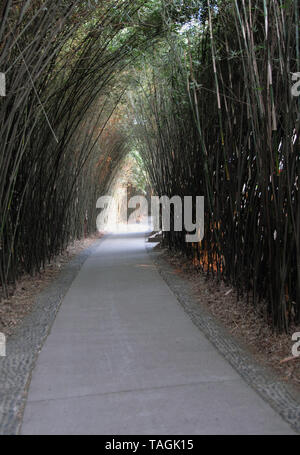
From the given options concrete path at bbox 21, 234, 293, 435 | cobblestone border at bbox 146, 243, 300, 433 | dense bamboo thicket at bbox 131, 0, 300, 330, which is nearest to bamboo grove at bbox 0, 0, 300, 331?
dense bamboo thicket at bbox 131, 0, 300, 330

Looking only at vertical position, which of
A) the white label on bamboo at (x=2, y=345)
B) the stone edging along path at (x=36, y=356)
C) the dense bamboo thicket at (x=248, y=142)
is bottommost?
the white label on bamboo at (x=2, y=345)

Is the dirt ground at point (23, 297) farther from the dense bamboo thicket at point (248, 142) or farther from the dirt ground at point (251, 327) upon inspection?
the dense bamboo thicket at point (248, 142)

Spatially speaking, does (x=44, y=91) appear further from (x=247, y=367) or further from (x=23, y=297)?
(x=247, y=367)

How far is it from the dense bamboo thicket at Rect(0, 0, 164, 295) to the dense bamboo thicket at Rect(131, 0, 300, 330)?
1.93ft

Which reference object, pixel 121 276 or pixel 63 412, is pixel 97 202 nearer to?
pixel 121 276

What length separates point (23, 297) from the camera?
12.1 ft

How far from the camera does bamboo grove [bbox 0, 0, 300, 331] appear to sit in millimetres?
2381

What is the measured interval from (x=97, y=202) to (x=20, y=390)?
33.0 ft

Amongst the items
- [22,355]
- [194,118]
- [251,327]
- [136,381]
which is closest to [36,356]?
[22,355]

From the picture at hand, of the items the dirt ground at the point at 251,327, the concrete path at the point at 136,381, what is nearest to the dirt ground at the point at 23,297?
the concrete path at the point at 136,381

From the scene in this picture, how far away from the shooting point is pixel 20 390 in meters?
1.90

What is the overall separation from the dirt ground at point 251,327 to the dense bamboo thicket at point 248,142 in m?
0.09

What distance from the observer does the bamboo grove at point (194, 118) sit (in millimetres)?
2381
